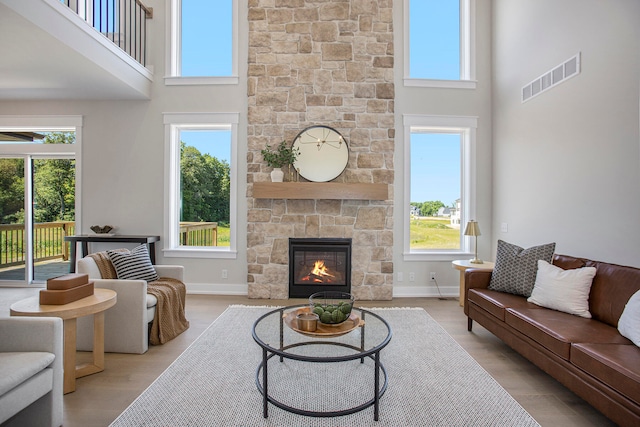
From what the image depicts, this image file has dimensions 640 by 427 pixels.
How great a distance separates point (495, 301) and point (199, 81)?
4417mm

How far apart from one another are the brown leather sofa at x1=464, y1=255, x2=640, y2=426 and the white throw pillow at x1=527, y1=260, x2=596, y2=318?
0.05 metres

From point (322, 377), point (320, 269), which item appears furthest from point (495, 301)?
point (320, 269)

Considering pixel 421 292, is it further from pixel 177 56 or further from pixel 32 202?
pixel 32 202

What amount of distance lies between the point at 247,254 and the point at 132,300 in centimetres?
187

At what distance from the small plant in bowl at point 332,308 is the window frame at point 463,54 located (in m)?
3.44

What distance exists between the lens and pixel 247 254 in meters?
4.47

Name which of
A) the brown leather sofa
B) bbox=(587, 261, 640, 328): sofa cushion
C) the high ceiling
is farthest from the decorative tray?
the high ceiling

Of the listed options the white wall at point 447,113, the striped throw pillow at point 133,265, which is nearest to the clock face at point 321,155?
the white wall at point 447,113

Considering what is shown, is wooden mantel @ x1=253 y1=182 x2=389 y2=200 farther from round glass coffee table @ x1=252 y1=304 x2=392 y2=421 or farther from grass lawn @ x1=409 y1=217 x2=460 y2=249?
round glass coffee table @ x1=252 y1=304 x2=392 y2=421

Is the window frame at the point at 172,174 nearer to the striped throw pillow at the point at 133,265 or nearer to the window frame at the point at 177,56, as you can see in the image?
the window frame at the point at 177,56

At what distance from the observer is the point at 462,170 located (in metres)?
4.75

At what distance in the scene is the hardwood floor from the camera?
191cm

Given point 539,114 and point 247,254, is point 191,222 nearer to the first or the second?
point 247,254

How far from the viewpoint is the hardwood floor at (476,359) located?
6.28ft
